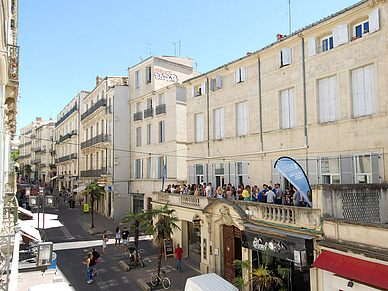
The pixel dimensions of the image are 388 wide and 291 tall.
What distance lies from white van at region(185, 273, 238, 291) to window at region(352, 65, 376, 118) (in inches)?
353

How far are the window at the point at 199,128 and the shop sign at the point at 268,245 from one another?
1023 centimetres

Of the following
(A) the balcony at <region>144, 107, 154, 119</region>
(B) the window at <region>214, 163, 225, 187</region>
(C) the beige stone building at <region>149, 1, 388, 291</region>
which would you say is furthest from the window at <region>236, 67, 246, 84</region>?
(A) the balcony at <region>144, 107, 154, 119</region>

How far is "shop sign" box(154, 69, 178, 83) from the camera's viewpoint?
3012 centimetres

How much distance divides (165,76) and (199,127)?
10.9 metres

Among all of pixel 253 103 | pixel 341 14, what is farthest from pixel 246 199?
pixel 341 14

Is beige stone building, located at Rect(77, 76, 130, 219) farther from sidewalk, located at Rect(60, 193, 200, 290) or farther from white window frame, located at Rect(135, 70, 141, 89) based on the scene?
sidewalk, located at Rect(60, 193, 200, 290)

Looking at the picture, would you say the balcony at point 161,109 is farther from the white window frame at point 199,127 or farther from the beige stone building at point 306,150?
the beige stone building at point 306,150

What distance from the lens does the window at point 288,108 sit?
1578 cm

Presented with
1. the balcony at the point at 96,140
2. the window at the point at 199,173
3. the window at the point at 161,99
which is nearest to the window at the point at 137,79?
the window at the point at 161,99

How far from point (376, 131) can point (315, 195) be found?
440cm

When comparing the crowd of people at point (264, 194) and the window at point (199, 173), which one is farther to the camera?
the window at point (199, 173)

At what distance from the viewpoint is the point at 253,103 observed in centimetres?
1778

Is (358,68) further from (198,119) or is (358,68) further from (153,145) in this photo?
(153,145)

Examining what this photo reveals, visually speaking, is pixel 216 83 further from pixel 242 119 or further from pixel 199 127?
pixel 199 127
